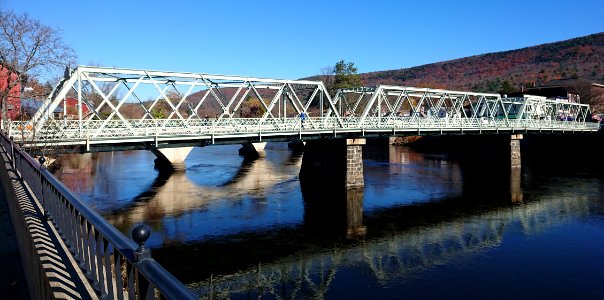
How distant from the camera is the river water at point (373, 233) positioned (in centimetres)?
1638

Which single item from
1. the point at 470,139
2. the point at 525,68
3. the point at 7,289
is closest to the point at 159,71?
the point at 7,289

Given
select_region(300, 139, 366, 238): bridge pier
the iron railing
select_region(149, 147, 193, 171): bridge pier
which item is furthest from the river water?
the iron railing

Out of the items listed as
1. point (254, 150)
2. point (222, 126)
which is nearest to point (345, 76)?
point (254, 150)

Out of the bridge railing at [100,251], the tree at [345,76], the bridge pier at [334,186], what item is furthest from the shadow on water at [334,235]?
the tree at [345,76]

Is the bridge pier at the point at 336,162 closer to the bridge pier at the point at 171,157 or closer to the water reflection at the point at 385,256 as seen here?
the water reflection at the point at 385,256

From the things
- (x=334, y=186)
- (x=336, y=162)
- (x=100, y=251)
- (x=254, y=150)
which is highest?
(x=100, y=251)

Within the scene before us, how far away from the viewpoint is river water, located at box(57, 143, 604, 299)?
16.4m

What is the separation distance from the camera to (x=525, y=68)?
195375 millimetres

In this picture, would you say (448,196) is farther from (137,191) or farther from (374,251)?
(137,191)

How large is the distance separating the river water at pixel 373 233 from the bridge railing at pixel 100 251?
9526mm

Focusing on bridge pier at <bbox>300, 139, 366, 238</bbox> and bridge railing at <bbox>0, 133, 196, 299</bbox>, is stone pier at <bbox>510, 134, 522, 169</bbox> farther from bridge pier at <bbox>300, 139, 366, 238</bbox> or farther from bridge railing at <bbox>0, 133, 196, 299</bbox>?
bridge railing at <bbox>0, 133, 196, 299</bbox>

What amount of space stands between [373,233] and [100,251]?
20659 millimetres

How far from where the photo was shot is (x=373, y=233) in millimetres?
23672

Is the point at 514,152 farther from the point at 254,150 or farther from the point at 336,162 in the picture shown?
the point at 254,150
